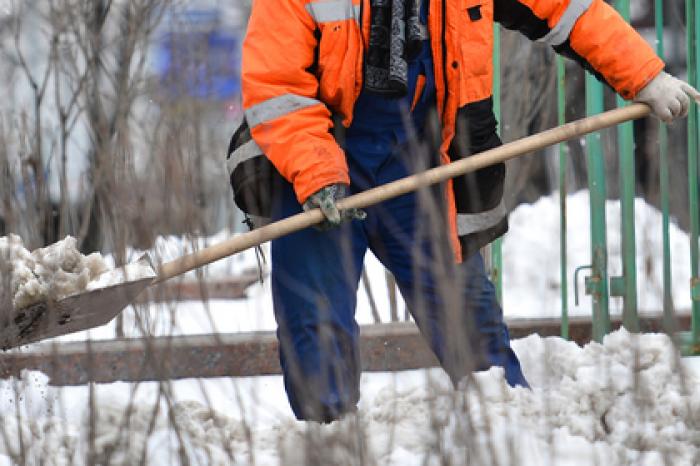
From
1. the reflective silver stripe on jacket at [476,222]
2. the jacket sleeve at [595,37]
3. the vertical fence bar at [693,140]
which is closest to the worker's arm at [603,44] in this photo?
the jacket sleeve at [595,37]

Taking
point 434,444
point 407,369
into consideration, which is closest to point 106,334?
point 407,369

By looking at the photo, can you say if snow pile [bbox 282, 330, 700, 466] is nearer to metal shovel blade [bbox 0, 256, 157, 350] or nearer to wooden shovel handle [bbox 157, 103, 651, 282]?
wooden shovel handle [bbox 157, 103, 651, 282]

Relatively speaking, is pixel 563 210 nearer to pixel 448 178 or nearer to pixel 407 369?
pixel 407 369

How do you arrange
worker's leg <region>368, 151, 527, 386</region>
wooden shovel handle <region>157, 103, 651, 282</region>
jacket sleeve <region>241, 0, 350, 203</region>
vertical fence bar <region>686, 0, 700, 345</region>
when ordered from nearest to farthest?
wooden shovel handle <region>157, 103, 651, 282</region> → jacket sleeve <region>241, 0, 350, 203</region> → worker's leg <region>368, 151, 527, 386</region> → vertical fence bar <region>686, 0, 700, 345</region>

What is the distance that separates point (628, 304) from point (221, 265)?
15.8 feet

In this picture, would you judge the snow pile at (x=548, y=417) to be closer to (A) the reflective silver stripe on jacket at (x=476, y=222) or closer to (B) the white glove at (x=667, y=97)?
A: (A) the reflective silver stripe on jacket at (x=476, y=222)

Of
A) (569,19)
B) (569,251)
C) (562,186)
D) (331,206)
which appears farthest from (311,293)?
(569,251)

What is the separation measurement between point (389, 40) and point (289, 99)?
0.33m

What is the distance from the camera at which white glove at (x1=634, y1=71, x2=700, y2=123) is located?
12.4 ft

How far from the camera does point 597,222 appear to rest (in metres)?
5.12

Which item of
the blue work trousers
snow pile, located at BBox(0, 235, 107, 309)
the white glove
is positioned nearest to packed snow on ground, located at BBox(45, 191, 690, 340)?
the blue work trousers

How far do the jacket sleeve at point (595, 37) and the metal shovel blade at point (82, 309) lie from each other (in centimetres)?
141

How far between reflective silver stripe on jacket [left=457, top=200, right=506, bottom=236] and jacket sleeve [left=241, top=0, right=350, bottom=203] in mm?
513

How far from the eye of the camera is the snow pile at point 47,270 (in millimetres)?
3396
